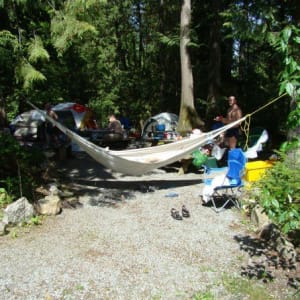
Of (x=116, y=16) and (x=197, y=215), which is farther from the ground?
(x=116, y=16)

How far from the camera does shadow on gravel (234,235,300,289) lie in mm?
2852

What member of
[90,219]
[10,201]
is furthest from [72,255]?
[10,201]

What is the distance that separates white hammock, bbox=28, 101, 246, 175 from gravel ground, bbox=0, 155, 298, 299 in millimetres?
422

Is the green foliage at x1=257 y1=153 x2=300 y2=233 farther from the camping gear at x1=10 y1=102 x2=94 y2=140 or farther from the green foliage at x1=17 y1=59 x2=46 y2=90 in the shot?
the camping gear at x1=10 y1=102 x2=94 y2=140

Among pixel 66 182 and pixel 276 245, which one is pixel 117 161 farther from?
pixel 276 245

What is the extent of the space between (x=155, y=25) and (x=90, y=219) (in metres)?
13.3

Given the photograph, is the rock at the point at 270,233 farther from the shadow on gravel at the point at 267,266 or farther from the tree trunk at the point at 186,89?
the tree trunk at the point at 186,89

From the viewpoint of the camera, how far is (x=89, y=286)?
9.07 feet

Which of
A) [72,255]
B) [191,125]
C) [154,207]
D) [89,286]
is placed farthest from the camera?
[191,125]

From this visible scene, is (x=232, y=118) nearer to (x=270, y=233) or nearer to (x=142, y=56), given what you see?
(x=270, y=233)

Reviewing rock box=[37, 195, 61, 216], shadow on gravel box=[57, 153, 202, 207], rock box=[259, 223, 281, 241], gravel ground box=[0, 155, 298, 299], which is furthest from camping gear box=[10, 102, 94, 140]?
rock box=[259, 223, 281, 241]

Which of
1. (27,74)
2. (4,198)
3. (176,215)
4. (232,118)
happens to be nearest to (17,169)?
(4,198)

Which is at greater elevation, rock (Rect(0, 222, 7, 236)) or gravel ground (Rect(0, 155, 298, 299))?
rock (Rect(0, 222, 7, 236))

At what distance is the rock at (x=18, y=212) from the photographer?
3838mm
